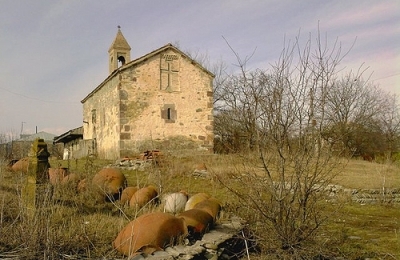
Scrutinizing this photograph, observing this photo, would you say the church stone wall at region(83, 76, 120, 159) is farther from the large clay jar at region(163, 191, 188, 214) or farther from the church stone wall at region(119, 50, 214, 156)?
the large clay jar at region(163, 191, 188, 214)

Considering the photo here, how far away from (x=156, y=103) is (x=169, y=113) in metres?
0.87

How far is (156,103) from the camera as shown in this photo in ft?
63.7

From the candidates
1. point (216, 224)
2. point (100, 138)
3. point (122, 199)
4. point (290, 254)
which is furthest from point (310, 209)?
point (100, 138)

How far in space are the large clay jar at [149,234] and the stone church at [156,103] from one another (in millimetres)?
13590

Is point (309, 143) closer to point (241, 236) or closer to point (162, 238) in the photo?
point (241, 236)

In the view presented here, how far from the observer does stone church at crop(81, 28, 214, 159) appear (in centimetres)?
1875

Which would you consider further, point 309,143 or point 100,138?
point 100,138

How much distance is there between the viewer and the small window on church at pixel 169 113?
19500 mm

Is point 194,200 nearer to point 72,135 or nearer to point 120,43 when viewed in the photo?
point 120,43

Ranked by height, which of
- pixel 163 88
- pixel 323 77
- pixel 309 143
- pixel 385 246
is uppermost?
pixel 163 88

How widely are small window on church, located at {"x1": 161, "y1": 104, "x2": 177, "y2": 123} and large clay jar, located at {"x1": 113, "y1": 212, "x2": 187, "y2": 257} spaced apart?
14.4m

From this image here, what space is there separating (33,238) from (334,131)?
14.7 feet

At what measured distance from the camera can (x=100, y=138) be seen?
73.4 ft

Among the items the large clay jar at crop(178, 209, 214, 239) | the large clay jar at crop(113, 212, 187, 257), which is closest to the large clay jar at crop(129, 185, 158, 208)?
the large clay jar at crop(178, 209, 214, 239)
